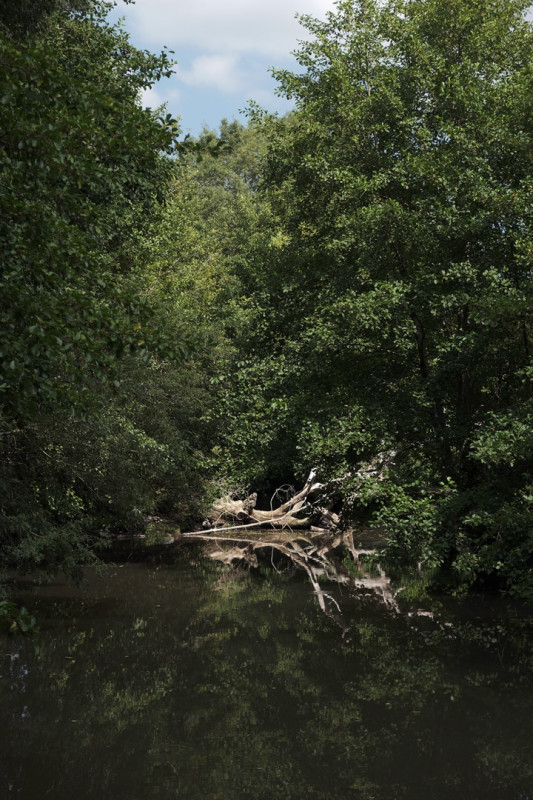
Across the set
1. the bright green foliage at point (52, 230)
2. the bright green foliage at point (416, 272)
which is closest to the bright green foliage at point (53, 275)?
the bright green foliage at point (52, 230)

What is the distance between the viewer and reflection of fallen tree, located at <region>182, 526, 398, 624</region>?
18922 mm

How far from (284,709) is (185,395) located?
11698 mm

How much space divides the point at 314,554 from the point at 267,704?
14445 millimetres

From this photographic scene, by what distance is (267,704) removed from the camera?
10312 mm

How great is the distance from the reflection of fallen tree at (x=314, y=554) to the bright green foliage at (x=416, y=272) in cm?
336

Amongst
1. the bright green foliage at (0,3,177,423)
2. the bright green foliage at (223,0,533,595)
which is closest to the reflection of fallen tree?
the bright green foliage at (223,0,533,595)

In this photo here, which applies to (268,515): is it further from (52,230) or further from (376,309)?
(52,230)

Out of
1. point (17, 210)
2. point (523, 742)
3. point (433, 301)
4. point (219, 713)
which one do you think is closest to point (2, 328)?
point (17, 210)

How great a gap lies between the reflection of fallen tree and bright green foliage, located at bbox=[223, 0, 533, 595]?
11.0 feet

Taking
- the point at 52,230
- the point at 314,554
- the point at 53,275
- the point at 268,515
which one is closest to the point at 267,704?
the point at 53,275

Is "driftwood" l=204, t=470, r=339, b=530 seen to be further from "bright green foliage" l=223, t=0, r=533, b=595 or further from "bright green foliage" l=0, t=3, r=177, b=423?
"bright green foliage" l=0, t=3, r=177, b=423

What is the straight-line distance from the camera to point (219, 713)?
32.2 feet

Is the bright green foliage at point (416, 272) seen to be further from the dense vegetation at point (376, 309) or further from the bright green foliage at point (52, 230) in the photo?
the bright green foliage at point (52, 230)

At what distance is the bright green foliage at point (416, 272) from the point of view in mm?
13203
